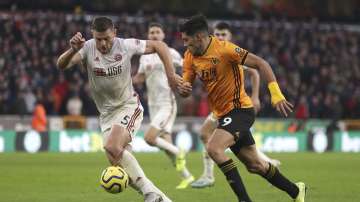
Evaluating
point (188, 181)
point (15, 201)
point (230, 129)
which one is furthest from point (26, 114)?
point (230, 129)

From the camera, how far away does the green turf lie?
33.5ft

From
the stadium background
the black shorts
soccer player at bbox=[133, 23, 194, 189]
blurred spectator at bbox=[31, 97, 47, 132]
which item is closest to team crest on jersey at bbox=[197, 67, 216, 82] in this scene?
the black shorts

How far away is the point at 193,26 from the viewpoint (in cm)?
841

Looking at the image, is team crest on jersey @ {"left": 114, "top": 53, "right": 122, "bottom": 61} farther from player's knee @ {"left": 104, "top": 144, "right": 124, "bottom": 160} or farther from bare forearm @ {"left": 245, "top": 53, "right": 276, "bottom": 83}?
bare forearm @ {"left": 245, "top": 53, "right": 276, "bottom": 83}

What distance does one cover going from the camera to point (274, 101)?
8.18 m

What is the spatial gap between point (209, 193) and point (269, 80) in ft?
9.86

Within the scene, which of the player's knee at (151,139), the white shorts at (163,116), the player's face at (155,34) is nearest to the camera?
the player's face at (155,34)

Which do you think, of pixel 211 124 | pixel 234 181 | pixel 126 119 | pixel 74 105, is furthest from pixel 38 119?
pixel 234 181

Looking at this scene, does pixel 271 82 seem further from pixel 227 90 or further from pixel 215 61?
pixel 215 61

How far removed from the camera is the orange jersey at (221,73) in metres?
8.48

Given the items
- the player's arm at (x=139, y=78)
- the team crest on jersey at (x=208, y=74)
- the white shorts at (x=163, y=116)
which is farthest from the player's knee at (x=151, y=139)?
the team crest on jersey at (x=208, y=74)

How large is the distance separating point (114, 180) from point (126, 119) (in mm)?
985

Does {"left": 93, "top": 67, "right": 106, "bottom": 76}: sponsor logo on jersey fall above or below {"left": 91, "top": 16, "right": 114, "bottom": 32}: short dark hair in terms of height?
below

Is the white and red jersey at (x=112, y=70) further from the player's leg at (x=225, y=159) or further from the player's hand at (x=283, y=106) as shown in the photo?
the player's hand at (x=283, y=106)
